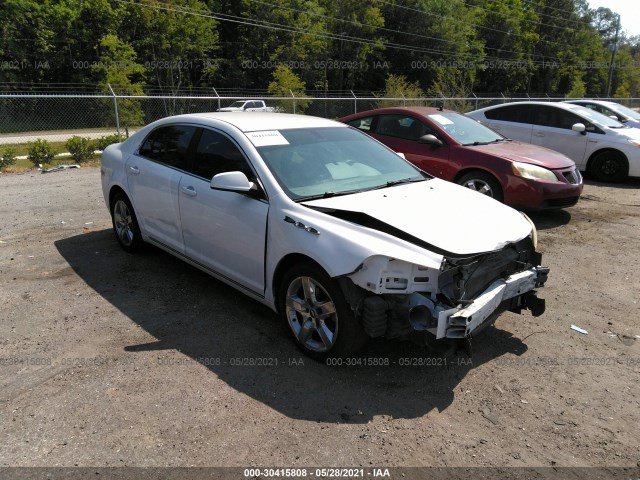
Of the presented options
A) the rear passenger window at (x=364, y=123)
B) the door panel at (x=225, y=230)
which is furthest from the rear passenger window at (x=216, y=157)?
the rear passenger window at (x=364, y=123)

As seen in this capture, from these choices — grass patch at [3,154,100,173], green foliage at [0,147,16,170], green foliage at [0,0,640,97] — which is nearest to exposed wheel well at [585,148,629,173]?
grass patch at [3,154,100,173]

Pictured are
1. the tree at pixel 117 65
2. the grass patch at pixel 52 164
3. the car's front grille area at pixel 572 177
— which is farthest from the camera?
the tree at pixel 117 65

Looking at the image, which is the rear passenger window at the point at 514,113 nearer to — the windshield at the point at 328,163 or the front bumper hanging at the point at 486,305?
the windshield at the point at 328,163

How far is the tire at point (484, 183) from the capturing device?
7027mm

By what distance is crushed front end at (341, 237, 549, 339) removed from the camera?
304cm

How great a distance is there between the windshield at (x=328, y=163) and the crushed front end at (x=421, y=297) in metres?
0.96

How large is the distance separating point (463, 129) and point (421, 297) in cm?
539

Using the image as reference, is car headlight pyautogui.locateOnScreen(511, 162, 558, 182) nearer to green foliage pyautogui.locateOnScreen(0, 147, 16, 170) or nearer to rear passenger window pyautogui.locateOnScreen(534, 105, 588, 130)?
rear passenger window pyautogui.locateOnScreen(534, 105, 588, 130)

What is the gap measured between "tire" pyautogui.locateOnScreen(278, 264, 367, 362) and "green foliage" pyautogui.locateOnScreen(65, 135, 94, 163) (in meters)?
12.1

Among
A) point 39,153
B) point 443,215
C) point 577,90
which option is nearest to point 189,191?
point 443,215

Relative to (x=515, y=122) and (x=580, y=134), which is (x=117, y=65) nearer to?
(x=515, y=122)

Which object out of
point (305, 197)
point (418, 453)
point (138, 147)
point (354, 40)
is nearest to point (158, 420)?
point (418, 453)

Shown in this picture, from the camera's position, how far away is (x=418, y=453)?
2.71 meters

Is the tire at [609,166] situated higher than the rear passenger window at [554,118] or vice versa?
the rear passenger window at [554,118]
